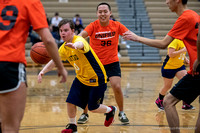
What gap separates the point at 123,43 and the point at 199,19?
1304 centimetres

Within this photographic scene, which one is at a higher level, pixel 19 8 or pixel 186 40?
pixel 19 8

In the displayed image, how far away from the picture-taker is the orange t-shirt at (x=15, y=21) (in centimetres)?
285

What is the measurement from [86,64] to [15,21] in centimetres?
189

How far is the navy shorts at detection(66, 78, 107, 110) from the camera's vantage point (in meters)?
4.62

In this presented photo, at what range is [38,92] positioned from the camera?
8.46 m

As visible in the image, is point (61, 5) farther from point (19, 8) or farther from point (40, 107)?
point (19, 8)

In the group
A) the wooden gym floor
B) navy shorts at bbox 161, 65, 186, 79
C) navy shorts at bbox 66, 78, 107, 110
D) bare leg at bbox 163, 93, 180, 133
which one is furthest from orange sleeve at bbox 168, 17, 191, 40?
navy shorts at bbox 161, 65, 186, 79

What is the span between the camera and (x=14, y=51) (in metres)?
2.86

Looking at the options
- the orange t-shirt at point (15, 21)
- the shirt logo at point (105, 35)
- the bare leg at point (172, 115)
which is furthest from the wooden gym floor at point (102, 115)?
the orange t-shirt at point (15, 21)

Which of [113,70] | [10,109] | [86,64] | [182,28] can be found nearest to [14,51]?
[10,109]

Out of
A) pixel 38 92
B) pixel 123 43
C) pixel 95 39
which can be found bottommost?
pixel 123 43

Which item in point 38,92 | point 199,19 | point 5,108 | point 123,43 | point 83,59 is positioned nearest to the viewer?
point 5,108

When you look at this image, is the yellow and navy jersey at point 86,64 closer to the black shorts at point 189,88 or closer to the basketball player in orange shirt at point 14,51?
the black shorts at point 189,88

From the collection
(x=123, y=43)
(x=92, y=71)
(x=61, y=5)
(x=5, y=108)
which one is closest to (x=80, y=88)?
(x=92, y=71)
